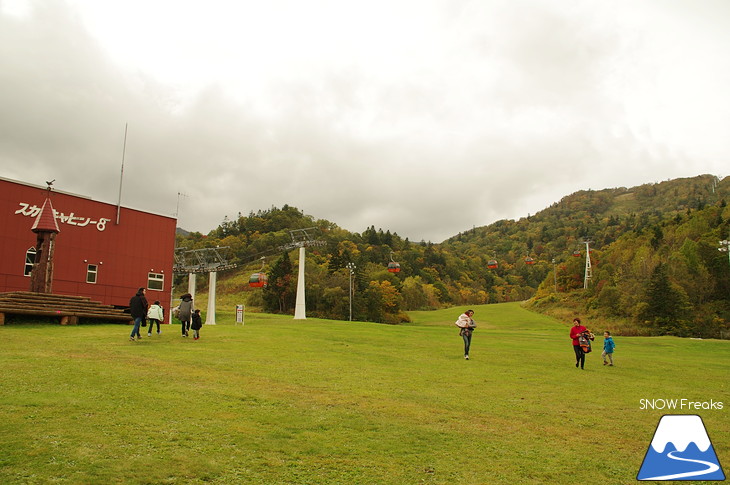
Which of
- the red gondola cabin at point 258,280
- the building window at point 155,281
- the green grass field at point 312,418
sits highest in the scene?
the red gondola cabin at point 258,280

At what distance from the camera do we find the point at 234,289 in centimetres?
11375

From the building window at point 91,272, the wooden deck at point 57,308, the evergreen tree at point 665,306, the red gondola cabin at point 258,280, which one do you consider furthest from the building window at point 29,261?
the evergreen tree at point 665,306

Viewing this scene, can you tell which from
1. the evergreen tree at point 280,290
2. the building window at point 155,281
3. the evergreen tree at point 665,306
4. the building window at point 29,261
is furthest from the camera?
the evergreen tree at point 280,290

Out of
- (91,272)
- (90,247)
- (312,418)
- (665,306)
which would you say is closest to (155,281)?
(91,272)

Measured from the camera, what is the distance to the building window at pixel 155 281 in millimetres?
40562

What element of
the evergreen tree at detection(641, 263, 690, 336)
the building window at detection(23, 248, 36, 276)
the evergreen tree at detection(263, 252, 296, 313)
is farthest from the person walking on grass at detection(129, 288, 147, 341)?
the evergreen tree at detection(263, 252, 296, 313)

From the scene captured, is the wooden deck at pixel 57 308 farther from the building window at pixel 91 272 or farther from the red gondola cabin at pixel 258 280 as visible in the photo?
the red gondola cabin at pixel 258 280

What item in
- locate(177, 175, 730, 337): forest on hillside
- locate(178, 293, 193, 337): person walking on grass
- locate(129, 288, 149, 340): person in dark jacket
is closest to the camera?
locate(129, 288, 149, 340): person in dark jacket

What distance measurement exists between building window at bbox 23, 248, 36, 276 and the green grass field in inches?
636

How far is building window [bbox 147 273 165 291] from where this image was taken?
4056cm

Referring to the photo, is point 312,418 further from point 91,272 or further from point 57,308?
point 91,272

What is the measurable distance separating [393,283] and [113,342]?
96850 millimetres

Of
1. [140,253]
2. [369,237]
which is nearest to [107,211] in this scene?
[140,253]

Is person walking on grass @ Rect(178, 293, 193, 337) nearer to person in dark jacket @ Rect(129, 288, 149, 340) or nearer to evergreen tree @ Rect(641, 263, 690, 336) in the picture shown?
person in dark jacket @ Rect(129, 288, 149, 340)
